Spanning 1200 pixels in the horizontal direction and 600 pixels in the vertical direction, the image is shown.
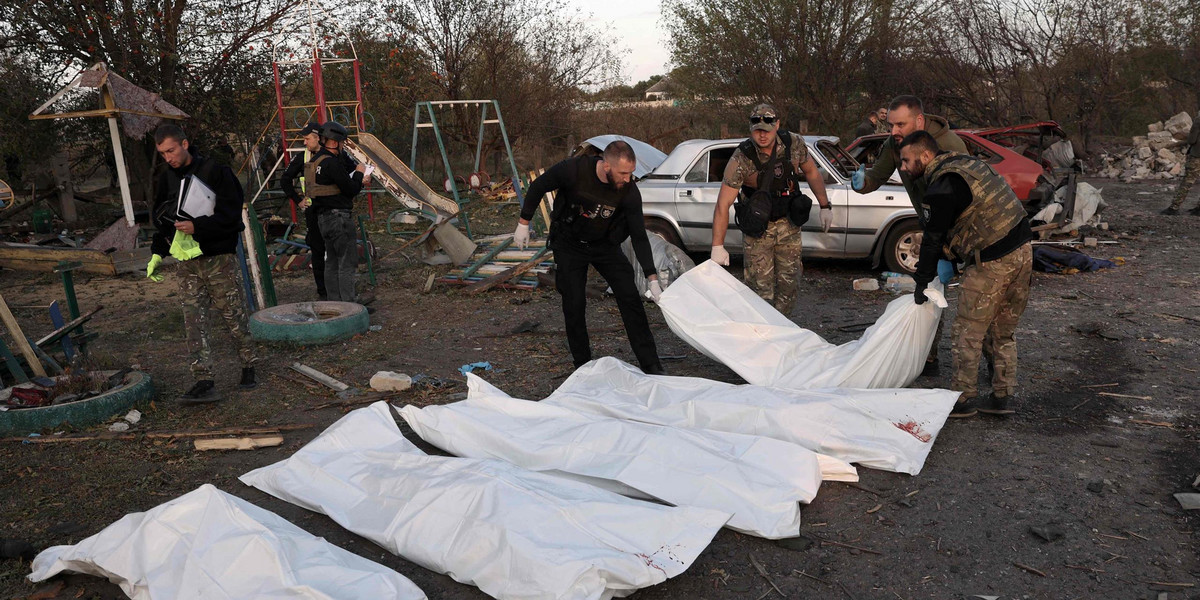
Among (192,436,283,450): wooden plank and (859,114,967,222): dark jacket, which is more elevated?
(859,114,967,222): dark jacket

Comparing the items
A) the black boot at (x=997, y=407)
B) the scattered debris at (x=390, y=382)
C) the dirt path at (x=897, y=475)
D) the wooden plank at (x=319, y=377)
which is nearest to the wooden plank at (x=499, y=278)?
the dirt path at (x=897, y=475)

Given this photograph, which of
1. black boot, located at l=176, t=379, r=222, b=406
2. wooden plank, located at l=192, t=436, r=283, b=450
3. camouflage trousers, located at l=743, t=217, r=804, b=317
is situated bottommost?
wooden plank, located at l=192, t=436, r=283, b=450

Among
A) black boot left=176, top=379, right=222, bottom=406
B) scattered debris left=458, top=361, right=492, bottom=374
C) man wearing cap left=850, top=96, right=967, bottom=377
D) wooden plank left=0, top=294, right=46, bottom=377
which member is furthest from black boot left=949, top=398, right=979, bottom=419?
wooden plank left=0, top=294, right=46, bottom=377

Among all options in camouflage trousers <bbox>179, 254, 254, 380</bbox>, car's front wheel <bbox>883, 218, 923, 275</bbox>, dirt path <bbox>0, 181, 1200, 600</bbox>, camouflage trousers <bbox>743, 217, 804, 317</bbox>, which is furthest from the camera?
car's front wheel <bbox>883, 218, 923, 275</bbox>

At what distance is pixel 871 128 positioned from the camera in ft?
33.9

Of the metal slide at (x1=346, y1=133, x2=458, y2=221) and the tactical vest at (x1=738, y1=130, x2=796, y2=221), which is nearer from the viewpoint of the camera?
the tactical vest at (x1=738, y1=130, x2=796, y2=221)

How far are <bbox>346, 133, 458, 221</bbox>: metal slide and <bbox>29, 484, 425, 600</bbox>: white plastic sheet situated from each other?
7.66m

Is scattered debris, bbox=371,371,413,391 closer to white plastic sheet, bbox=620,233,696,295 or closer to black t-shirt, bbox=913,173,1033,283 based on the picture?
white plastic sheet, bbox=620,233,696,295

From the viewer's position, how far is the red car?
28.1 feet

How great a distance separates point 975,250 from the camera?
167 inches

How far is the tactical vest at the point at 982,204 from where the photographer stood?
13.6ft

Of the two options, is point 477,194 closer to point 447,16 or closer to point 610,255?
point 447,16

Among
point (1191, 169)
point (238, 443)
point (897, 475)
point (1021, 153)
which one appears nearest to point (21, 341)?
point (238, 443)

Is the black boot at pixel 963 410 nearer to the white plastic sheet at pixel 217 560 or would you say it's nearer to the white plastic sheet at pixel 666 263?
the white plastic sheet at pixel 217 560
